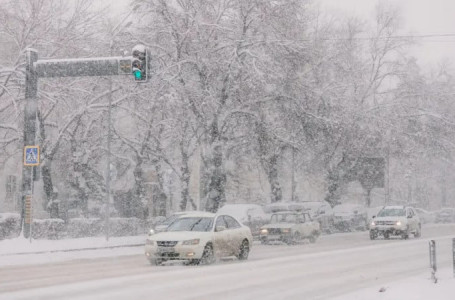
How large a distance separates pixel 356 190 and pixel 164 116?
51.8 m

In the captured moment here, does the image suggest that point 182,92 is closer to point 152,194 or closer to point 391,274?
point 391,274

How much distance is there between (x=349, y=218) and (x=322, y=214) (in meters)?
4.08

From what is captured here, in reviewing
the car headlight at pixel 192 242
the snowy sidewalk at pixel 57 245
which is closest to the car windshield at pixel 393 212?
the snowy sidewalk at pixel 57 245

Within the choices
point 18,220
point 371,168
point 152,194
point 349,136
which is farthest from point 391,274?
point 152,194

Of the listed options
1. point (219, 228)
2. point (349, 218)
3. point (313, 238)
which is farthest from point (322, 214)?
point (219, 228)

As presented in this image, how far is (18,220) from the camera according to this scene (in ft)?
103

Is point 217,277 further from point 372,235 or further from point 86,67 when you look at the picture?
point 372,235

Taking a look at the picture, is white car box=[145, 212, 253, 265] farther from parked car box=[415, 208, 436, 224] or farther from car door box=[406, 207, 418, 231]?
parked car box=[415, 208, 436, 224]

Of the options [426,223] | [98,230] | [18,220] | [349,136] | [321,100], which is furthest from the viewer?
[426,223]

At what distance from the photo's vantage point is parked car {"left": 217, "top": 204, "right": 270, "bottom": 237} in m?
35.7

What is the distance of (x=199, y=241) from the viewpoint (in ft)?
65.9

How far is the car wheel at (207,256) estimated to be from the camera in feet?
66.5

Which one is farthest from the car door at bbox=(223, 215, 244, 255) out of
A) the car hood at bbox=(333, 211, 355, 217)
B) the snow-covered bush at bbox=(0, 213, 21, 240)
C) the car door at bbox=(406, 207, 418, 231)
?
the car hood at bbox=(333, 211, 355, 217)

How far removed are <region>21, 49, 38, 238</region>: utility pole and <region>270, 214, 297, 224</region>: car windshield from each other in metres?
11.0
